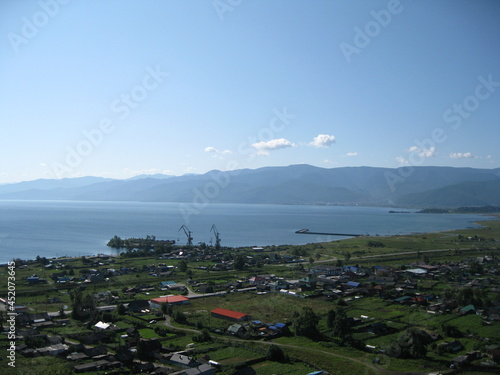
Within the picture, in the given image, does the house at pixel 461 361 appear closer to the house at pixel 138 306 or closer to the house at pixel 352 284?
the house at pixel 352 284

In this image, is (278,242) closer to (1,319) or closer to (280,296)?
(280,296)

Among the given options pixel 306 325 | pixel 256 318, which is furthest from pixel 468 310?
pixel 256 318

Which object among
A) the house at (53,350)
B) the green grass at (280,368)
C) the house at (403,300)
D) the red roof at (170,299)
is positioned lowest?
the green grass at (280,368)

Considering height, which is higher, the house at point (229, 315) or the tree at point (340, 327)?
the tree at point (340, 327)

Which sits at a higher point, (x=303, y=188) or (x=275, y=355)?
(x=303, y=188)

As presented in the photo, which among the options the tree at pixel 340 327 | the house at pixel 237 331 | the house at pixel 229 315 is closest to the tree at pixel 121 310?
the house at pixel 229 315

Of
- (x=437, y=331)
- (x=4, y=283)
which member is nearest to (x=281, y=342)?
(x=437, y=331)

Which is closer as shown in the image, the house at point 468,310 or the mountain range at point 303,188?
the house at point 468,310

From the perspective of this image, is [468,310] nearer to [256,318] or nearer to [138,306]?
[256,318]
